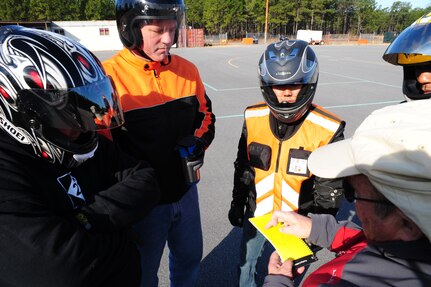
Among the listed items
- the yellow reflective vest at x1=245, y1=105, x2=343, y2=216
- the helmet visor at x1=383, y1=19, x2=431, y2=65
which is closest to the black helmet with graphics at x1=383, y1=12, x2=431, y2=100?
the helmet visor at x1=383, y1=19, x2=431, y2=65

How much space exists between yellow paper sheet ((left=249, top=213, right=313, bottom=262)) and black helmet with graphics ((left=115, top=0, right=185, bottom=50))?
1.36 meters

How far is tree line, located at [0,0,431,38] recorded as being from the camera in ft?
174

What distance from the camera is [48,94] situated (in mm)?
1173

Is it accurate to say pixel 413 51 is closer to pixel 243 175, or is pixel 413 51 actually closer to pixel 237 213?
pixel 243 175

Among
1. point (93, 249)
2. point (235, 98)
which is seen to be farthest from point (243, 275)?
point (235, 98)

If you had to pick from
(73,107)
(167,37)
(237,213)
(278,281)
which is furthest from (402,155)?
(237,213)

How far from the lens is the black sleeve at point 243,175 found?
224cm

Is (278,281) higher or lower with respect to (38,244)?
lower

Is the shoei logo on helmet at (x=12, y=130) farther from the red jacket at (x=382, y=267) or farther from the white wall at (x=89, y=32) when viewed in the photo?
the white wall at (x=89, y=32)

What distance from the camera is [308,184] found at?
2.08 meters

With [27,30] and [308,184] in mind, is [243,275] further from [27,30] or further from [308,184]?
[27,30]

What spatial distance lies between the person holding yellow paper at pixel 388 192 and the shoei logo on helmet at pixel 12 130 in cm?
114

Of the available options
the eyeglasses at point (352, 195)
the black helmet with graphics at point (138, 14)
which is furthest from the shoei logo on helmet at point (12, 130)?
the eyeglasses at point (352, 195)

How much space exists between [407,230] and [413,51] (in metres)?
1.69
